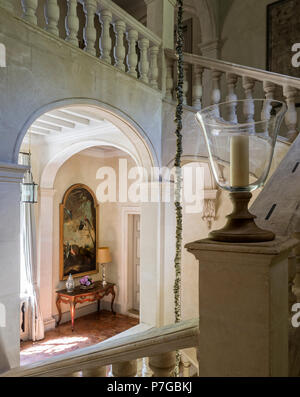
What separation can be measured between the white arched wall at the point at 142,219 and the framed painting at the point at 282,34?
223 cm

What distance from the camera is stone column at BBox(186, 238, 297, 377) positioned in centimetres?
66

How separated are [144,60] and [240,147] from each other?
3.04 meters

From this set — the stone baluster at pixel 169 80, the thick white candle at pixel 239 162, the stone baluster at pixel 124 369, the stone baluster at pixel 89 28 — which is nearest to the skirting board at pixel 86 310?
the stone baluster at pixel 169 80

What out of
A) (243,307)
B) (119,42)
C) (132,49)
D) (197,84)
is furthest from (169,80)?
(243,307)

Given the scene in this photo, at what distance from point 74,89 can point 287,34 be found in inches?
122

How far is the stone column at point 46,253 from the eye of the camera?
5.86 meters

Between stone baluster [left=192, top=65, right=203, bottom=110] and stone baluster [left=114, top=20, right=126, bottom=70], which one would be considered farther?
stone baluster [left=192, top=65, right=203, bottom=110]

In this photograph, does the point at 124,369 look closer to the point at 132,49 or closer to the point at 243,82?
the point at 243,82

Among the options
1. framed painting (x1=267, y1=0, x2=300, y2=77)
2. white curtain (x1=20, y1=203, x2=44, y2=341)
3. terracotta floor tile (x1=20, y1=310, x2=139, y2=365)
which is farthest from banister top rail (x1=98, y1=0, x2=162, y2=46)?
terracotta floor tile (x1=20, y1=310, x2=139, y2=365)

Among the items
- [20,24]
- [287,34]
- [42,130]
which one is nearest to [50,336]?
[42,130]

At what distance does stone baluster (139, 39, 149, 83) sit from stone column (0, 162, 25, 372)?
1763mm

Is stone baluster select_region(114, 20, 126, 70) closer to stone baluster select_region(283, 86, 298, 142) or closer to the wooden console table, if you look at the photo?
stone baluster select_region(283, 86, 298, 142)

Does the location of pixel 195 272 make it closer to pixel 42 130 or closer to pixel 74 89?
pixel 74 89

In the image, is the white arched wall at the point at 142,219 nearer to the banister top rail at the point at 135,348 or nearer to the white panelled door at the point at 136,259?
the white panelled door at the point at 136,259
